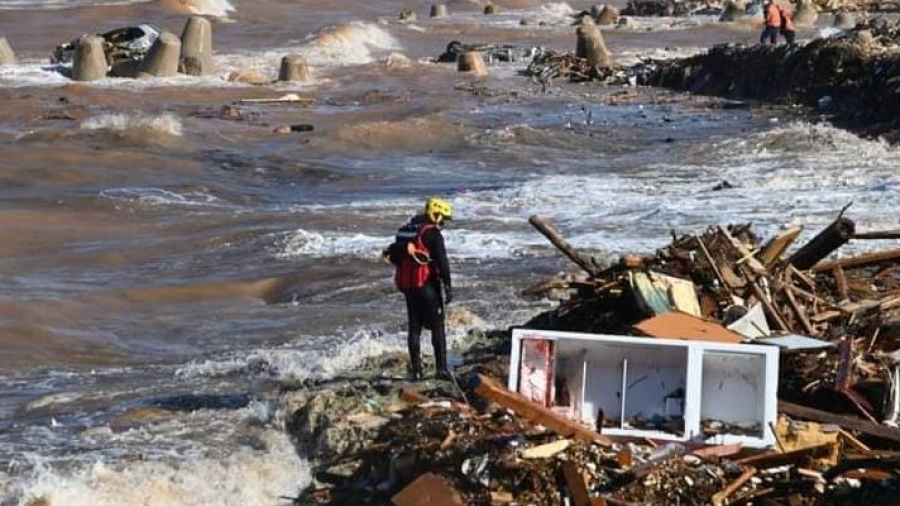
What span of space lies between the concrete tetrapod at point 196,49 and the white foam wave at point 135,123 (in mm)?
10919

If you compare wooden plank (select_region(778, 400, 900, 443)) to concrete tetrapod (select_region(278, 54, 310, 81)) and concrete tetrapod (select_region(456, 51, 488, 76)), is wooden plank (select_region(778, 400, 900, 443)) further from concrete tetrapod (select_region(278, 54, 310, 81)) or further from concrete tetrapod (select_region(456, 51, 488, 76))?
concrete tetrapod (select_region(456, 51, 488, 76))

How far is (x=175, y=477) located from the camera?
10.2 m

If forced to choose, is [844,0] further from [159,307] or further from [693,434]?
[693,434]

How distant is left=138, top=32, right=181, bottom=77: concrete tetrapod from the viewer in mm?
41031

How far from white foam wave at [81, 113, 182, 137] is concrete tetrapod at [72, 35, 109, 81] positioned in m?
8.46

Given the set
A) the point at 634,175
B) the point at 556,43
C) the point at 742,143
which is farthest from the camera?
the point at 556,43

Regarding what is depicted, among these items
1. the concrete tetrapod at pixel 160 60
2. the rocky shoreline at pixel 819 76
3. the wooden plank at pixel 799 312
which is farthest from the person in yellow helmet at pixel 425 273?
the concrete tetrapod at pixel 160 60

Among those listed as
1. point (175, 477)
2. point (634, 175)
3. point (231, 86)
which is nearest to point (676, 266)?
point (175, 477)

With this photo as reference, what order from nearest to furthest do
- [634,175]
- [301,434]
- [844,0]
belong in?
1. [301,434]
2. [634,175]
3. [844,0]

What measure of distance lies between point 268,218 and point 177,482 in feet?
37.9

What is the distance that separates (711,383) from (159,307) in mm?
8478

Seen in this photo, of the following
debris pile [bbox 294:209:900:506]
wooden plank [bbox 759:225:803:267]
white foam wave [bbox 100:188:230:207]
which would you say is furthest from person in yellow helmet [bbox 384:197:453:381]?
white foam wave [bbox 100:188:230:207]

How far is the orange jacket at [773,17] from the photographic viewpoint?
3794cm

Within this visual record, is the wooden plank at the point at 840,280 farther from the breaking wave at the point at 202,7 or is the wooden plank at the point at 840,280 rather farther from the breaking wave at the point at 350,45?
the breaking wave at the point at 202,7
